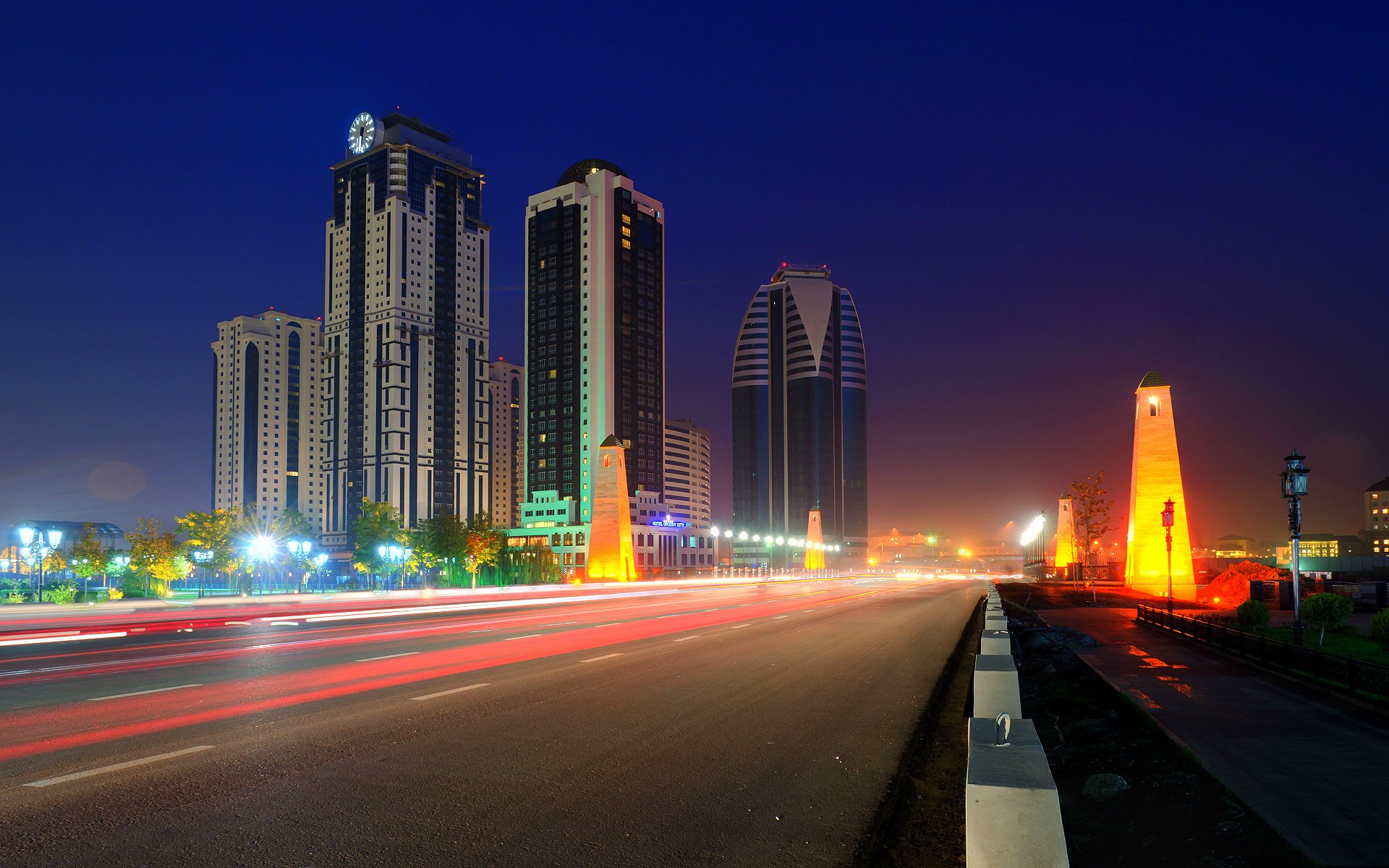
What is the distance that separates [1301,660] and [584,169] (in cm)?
18555

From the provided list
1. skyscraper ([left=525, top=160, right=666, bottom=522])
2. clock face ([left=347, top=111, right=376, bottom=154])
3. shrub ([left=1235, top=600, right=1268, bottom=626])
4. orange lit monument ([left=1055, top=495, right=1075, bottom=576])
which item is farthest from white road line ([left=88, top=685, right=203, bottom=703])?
clock face ([left=347, top=111, right=376, bottom=154])

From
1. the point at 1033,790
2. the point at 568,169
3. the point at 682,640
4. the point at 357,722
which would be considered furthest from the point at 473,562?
the point at 568,169

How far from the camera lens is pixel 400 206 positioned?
177625 millimetres

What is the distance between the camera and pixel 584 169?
18788 centimetres

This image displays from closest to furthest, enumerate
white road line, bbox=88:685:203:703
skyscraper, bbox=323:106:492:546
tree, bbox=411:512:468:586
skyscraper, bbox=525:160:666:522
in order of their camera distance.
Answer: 1. white road line, bbox=88:685:203:703
2. tree, bbox=411:512:468:586
3. skyscraper, bbox=525:160:666:522
4. skyscraper, bbox=323:106:492:546

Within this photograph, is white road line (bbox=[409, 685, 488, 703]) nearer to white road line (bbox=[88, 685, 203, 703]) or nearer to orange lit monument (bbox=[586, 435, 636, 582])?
white road line (bbox=[88, 685, 203, 703])

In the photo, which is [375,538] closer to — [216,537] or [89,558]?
[216,537]

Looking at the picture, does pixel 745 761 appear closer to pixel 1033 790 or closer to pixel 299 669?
pixel 1033 790

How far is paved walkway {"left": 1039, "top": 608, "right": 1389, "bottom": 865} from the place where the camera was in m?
6.45

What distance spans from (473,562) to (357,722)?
63.2 m

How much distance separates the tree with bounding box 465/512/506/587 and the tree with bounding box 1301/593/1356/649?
5688 centimetres

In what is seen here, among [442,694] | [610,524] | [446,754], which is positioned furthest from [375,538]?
[446,754]

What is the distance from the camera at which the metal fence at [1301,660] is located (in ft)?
40.8

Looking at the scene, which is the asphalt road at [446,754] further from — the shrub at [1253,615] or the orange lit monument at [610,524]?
the orange lit monument at [610,524]
